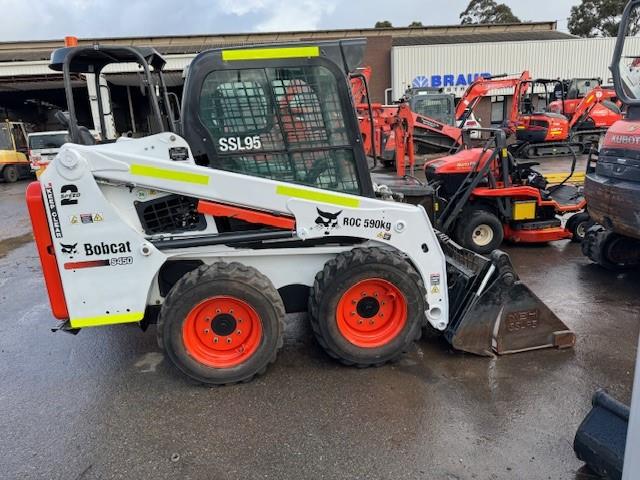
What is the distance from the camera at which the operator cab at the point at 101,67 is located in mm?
3562

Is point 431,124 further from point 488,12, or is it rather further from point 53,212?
point 488,12

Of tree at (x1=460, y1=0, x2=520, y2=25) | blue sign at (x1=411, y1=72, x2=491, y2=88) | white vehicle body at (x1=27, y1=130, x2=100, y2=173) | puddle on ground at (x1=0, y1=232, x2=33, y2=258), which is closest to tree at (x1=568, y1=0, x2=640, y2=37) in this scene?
tree at (x1=460, y1=0, x2=520, y2=25)

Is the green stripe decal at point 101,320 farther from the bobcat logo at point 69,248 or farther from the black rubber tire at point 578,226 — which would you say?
the black rubber tire at point 578,226

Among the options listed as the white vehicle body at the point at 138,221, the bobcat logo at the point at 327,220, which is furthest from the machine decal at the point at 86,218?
the bobcat logo at the point at 327,220

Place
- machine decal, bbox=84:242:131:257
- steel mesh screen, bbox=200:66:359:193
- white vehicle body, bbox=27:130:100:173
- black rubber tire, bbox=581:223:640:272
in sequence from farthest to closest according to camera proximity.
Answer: white vehicle body, bbox=27:130:100:173, black rubber tire, bbox=581:223:640:272, steel mesh screen, bbox=200:66:359:193, machine decal, bbox=84:242:131:257

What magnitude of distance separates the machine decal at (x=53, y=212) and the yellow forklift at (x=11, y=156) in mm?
19882

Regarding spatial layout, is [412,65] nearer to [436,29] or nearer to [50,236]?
[436,29]

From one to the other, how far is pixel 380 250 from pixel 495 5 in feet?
201

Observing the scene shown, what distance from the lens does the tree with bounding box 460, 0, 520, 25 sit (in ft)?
179

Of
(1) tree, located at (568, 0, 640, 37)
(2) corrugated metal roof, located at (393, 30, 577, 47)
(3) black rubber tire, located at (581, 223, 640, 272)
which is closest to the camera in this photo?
(3) black rubber tire, located at (581, 223, 640, 272)

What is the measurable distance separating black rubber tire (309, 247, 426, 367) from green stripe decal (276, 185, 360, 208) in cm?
36

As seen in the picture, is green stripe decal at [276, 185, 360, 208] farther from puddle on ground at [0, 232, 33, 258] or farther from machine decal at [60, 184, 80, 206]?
puddle on ground at [0, 232, 33, 258]

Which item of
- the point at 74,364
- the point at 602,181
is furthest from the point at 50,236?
the point at 602,181

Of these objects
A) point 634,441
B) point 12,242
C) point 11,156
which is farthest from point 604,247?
point 11,156
